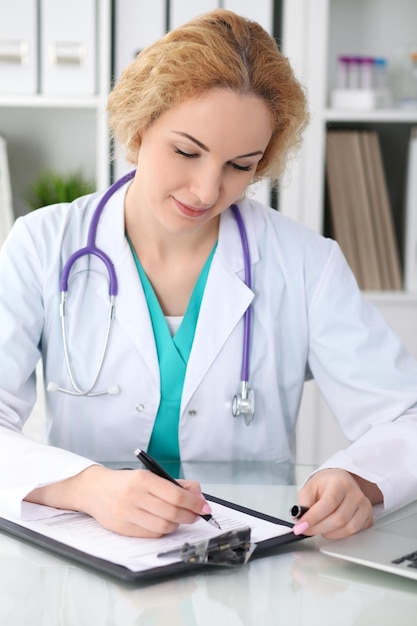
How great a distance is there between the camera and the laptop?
104 cm

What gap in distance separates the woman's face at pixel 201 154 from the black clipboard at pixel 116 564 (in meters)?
0.52

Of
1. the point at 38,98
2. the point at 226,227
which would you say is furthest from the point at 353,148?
the point at 226,227

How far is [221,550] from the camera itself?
1.03m

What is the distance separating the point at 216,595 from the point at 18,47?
2.06 meters

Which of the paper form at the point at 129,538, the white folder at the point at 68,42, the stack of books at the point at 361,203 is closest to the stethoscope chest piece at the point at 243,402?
the paper form at the point at 129,538

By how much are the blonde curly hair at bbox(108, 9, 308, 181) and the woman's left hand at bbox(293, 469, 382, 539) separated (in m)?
0.62

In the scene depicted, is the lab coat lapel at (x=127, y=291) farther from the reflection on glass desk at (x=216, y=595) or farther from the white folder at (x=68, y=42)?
the white folder at (x=68, y=42)

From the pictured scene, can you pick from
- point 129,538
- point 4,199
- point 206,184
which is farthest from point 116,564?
point 4,199

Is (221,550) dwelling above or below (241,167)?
below

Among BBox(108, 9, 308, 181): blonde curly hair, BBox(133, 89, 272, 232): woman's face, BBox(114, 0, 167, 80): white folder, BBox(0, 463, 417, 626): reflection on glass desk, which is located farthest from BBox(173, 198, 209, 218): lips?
BBox(114, 0, 167, 80): white folder

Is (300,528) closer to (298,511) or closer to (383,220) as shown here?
(298,511)

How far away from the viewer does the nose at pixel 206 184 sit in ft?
4.66

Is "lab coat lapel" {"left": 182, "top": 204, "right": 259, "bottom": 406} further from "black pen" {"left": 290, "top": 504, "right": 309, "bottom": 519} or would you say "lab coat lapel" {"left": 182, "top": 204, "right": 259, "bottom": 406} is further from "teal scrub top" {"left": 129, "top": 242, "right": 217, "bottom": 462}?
"black pen" {"left": 290, "top": 504, "right": 309, "bottom": 519}

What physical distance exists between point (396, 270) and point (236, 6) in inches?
36.0
